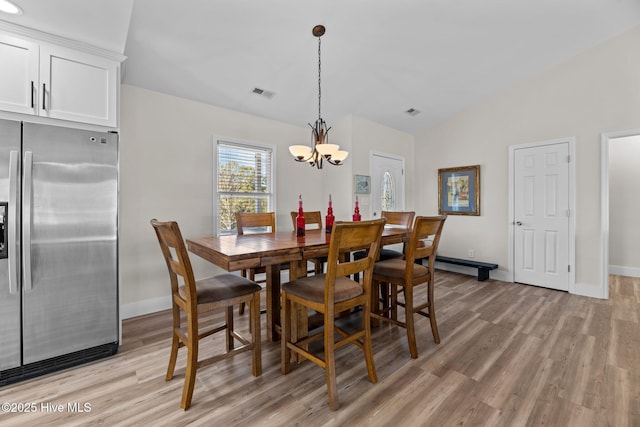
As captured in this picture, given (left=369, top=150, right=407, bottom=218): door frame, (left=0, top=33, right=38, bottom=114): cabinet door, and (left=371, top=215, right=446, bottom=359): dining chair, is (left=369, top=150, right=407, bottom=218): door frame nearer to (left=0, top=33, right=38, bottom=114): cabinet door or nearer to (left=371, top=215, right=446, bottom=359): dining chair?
(left=371, top=215, right=446, bottom=359): dining chair

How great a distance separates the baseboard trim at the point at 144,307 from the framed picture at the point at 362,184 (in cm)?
291

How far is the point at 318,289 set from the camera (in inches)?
75.7

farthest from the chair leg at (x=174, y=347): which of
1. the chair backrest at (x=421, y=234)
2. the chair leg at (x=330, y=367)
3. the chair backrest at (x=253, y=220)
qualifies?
the chair backrest at (x=421, y=234)

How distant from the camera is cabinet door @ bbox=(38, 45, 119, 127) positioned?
2.05m

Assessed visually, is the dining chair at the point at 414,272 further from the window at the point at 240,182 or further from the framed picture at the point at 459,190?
the framed picture at the point at 459,190

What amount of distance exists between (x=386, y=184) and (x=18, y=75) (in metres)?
4.49

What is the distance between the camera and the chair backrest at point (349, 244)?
1.66m

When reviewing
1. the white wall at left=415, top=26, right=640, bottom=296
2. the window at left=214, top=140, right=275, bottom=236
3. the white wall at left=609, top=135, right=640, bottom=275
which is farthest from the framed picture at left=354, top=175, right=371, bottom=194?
the white wall at left=609, top=135, right=640, bottom=275

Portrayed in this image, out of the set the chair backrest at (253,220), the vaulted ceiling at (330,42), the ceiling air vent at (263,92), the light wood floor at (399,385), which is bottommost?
the light wood floor at (399,385)

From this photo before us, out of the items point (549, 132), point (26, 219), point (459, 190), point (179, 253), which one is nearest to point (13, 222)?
point (26, 219)

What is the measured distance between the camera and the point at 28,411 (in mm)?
1688

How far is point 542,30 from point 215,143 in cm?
395

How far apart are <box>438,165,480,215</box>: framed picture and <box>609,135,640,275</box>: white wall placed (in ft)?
7.91

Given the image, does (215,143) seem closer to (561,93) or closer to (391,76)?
(391,76)
